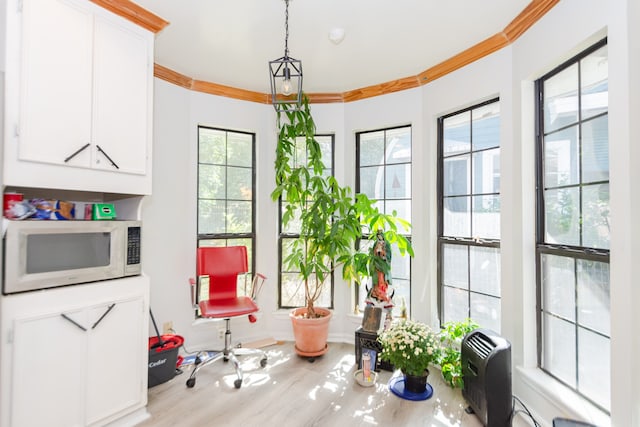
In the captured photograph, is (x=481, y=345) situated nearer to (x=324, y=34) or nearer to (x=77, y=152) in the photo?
(x=324, y=34)

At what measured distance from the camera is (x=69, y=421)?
1.75 metres

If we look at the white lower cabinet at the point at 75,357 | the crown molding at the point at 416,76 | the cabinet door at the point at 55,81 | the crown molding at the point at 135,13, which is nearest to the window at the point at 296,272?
the crown molding at the point at 416,76

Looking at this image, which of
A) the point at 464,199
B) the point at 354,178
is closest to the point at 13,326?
the point at 354,178

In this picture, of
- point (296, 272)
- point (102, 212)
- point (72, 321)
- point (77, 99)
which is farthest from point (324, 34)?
point (72, 321)

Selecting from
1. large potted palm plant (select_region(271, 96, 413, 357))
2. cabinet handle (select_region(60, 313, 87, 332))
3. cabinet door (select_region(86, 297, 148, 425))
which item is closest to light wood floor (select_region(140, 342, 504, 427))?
cabinet door (select_region(86, 297, 148, 425))

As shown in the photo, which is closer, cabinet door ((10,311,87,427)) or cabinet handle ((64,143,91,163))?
cabinet door ((10,311,87,427))

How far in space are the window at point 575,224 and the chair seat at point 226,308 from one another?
212 centimetres

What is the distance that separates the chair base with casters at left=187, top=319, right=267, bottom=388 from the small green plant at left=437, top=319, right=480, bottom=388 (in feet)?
4.88

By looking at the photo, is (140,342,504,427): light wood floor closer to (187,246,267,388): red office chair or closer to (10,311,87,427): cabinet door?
(187,246,267,388): red office chair

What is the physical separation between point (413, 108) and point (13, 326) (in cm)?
321

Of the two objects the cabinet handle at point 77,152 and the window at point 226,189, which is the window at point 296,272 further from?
the cabinet handle at point 77,152

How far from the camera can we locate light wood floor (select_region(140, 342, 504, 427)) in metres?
2.11

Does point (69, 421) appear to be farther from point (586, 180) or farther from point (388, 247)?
point (586, 180)

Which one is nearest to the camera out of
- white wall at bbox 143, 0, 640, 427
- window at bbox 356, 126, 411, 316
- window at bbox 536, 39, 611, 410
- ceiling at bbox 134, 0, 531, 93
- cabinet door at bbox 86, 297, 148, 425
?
white wall at bbox 143, 0, 640, 427
